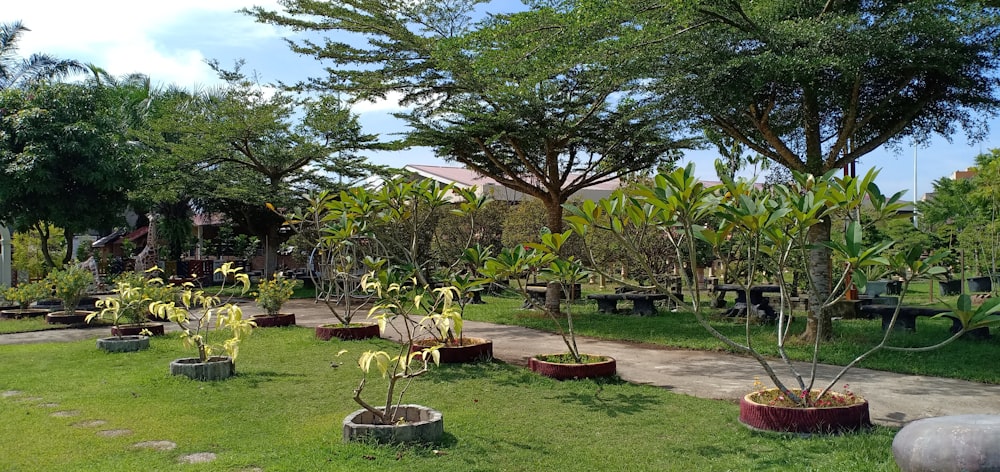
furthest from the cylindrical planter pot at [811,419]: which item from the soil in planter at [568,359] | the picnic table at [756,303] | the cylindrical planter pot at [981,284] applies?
the cylindrical planter pot at [981,284]

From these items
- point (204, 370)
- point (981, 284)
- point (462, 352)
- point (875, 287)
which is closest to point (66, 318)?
point (204, 370)

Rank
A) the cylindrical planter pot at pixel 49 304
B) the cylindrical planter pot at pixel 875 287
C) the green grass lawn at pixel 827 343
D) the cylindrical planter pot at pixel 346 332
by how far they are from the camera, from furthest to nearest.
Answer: the cylindrical planter pot at pixel 875 287 → the cylindrical planter pot at pixel 49 304 → the cylindrical planter pot at pixel 346 332 → the green grass lawn at pixel 827 343

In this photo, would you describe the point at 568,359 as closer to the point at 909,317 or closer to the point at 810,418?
the point at 810,418

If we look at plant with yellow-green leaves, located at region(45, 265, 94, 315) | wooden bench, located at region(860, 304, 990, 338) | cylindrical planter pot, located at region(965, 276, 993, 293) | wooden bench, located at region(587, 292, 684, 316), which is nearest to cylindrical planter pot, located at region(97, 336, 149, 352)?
plant with yellow-green leaves, located at region(45, 265, 94, 315)

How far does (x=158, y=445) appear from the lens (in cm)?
512

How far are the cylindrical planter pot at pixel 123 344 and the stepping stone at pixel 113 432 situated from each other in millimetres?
4868

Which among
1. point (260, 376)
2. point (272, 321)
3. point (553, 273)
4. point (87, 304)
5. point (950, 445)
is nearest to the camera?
point (950, 445)

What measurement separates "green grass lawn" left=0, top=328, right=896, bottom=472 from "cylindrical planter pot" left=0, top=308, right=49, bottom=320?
6.88m

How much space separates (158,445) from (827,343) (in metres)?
8.57

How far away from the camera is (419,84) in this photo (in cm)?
1432

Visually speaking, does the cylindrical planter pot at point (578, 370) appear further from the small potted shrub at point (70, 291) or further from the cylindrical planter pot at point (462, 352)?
the small potted shrub at point (70, 291)

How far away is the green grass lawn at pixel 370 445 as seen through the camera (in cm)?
464

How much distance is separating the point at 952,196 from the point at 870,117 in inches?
806

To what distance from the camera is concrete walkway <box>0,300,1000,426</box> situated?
21.0 feet
